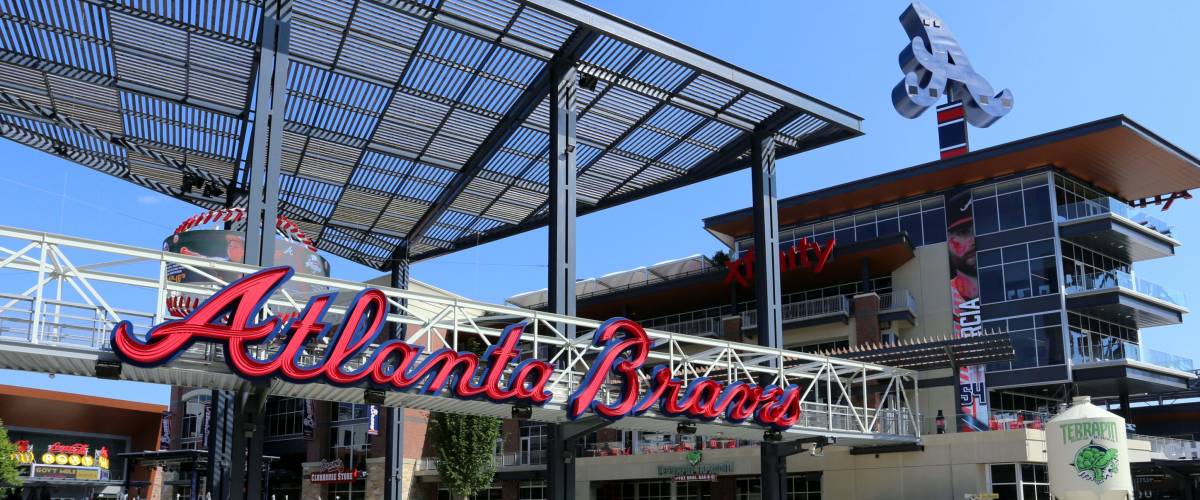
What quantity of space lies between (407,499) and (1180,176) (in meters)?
50.0

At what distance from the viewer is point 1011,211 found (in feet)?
188

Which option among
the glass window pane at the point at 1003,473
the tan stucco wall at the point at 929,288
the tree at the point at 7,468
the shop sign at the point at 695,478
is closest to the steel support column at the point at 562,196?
the glass window pane at the point at 1003,473

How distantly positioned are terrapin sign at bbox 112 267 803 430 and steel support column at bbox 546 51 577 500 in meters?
3.08

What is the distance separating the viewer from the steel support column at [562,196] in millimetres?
33500

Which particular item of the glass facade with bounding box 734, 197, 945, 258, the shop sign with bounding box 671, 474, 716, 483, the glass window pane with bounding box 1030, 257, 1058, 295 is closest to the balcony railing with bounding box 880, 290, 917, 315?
the glass facade with bounding box 734, 197, 945, 258

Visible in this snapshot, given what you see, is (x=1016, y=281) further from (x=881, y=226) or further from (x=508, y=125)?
(x=508, y=125)

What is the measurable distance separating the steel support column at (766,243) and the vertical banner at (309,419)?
43290 millimetres

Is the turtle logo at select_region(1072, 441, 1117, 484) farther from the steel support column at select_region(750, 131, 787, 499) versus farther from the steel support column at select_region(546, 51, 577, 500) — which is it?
the steel support column at select_region(546, 51, 577, 500)

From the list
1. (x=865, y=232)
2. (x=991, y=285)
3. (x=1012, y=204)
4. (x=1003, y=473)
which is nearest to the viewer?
(x=1003, y=473)

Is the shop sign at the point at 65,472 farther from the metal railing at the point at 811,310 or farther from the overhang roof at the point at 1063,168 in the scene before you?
the overhang roof at the point at 1063,168

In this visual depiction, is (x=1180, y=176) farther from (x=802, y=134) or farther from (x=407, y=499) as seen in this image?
(x=407, y=499)

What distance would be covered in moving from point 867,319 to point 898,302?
2172mm

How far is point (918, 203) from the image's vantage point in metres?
61.1

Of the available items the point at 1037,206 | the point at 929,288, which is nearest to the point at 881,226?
the point at 929,288
